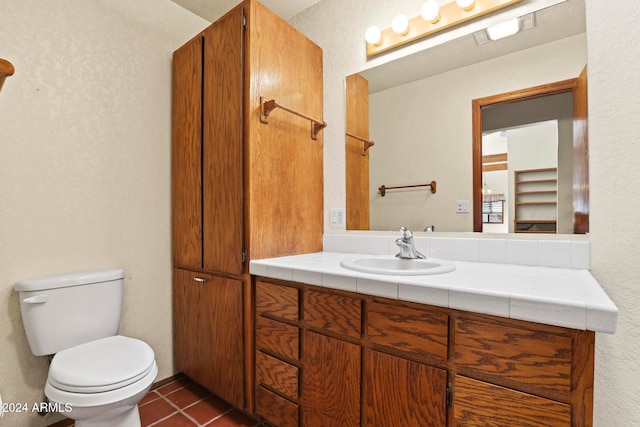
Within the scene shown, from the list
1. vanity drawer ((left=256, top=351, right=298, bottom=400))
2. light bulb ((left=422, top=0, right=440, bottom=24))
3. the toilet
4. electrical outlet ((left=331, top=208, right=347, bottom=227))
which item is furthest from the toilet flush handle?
light bulb ((left=422, top=0, right=440, bottom=24))

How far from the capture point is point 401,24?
62.2 inches

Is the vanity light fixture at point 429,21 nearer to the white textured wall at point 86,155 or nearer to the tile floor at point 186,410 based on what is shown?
the white textured wall at point 86,155

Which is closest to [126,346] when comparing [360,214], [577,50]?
[360,214]

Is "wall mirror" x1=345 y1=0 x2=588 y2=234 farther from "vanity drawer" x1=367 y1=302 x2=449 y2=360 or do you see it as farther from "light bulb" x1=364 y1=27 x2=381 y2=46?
"vanity drawer" x1=367 y1=302 x2=449 y2=360

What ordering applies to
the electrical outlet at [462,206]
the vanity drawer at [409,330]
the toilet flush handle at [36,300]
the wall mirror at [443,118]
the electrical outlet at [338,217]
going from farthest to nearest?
the electrical outlet at [338,217] → the electrical outlet at [462,206] → the toilet flush handle at [36,300] → the wall mirror at [443,118] → the vanity drawer at [409,330]

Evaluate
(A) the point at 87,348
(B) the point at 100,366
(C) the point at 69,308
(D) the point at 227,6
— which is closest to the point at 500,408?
(B) the point at 100,366

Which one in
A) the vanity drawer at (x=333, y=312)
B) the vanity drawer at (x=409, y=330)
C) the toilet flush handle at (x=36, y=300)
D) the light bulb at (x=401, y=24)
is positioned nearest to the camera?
the vanity drawer at (x=409, y=330)

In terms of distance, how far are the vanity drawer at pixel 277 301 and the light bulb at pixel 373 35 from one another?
4.67 ft

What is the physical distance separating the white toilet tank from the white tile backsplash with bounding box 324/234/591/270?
1323 millimetres

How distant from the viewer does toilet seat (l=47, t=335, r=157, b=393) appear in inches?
45.3

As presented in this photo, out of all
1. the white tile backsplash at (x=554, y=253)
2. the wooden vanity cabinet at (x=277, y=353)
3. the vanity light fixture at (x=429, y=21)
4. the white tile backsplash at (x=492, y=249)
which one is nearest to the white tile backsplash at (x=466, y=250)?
the white tile backsplash at (x=492, y=249)

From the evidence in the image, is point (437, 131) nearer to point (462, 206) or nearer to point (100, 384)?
point (462, 206)

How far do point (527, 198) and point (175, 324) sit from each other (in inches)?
84.2

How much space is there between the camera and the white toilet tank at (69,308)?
4.45 ft
